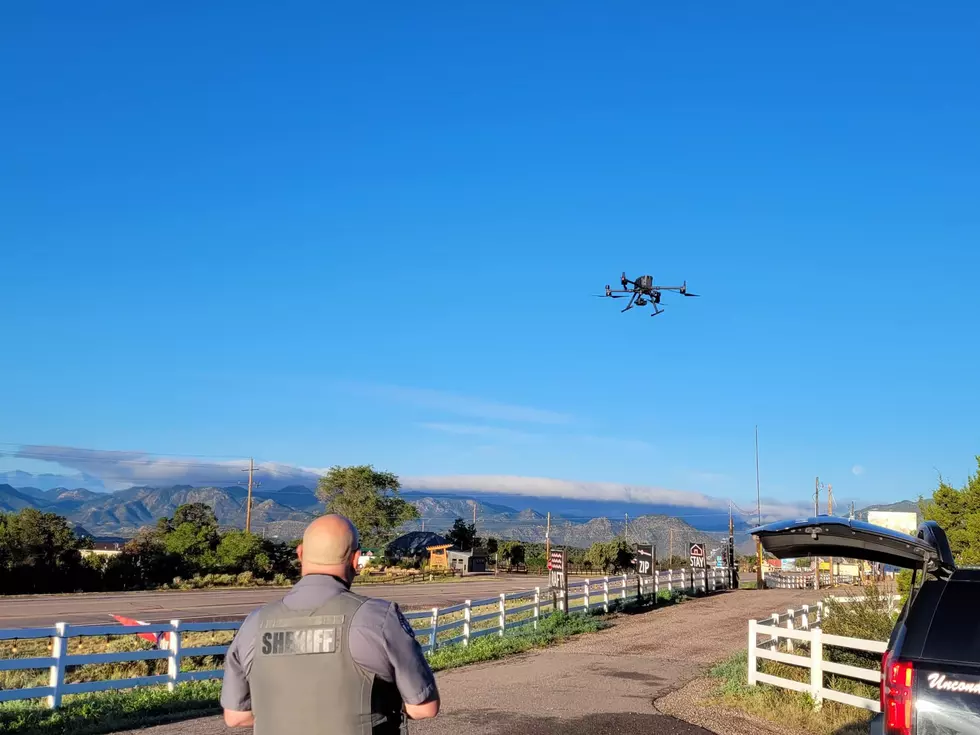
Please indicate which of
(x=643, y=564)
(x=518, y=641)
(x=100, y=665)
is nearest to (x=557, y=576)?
(x=643, y=564)

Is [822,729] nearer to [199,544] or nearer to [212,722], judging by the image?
[212,722]

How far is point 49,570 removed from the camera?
156 feet

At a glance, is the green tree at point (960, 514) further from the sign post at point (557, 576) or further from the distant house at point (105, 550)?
the distant house at point (105, 550)

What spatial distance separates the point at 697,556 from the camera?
3747cm

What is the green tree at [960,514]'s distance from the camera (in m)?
17.6

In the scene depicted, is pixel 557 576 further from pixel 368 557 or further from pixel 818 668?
pixel 368 557

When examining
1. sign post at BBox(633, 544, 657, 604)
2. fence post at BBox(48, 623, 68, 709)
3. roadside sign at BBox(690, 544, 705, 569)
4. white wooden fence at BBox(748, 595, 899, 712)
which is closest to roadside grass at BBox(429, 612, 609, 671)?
sign post at BBox(633, 544, 657, 604)

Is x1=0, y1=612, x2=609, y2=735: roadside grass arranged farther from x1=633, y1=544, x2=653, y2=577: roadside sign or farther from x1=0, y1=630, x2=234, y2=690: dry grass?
x1=633, y1=544, x2=653, y2=577: roadside sign

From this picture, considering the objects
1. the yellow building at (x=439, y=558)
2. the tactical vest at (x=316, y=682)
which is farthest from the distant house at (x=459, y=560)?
the tactical vest at (x=316, y=682)

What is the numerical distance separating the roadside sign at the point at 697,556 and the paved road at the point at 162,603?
974cm

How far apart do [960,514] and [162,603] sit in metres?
28.8

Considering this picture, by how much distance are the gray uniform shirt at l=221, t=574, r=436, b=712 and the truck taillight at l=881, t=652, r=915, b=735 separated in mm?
2816

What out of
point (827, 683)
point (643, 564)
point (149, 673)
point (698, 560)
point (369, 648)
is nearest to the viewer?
point (369, 648)

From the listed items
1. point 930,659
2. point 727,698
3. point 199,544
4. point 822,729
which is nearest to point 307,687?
point 930,659
